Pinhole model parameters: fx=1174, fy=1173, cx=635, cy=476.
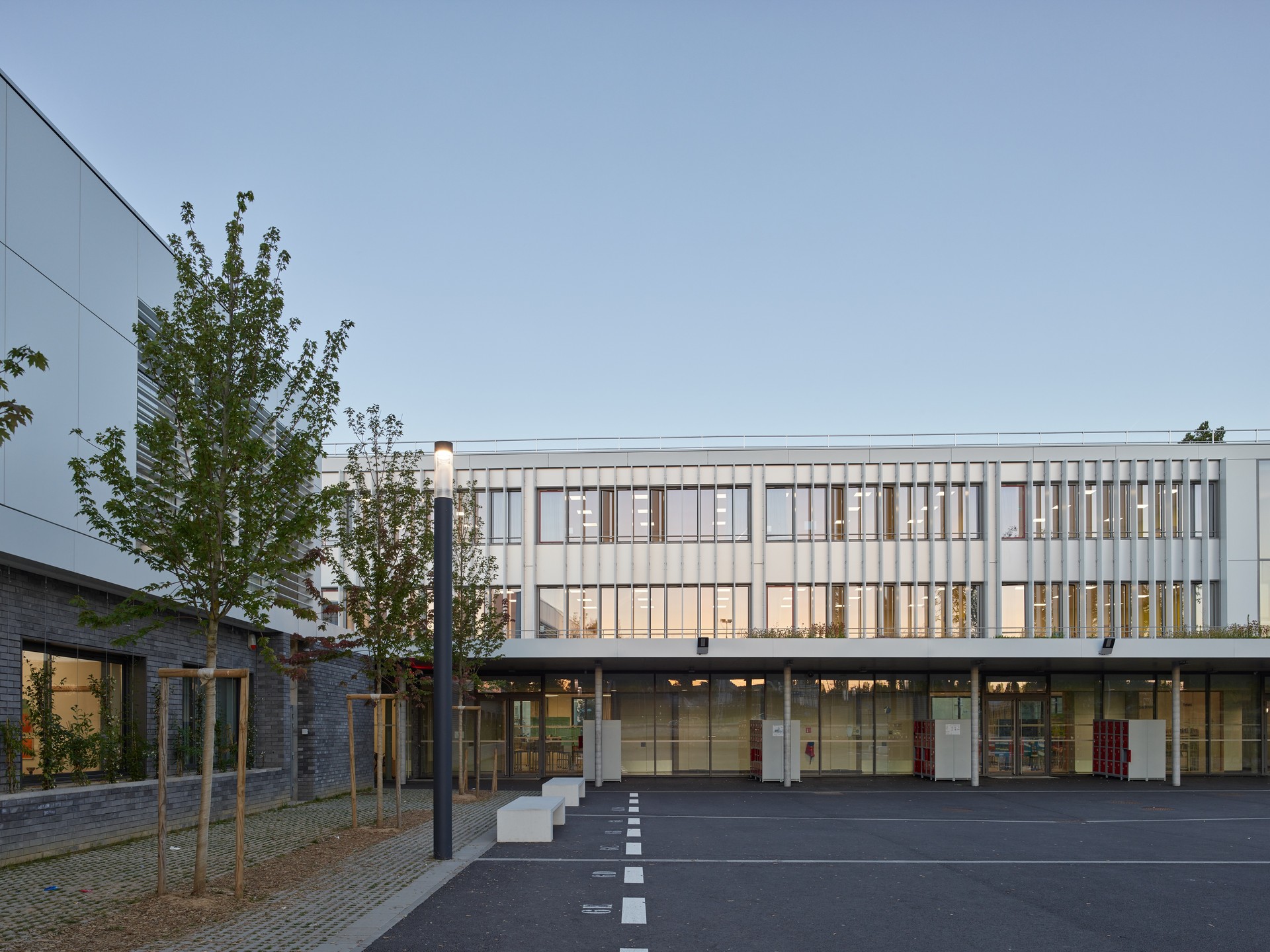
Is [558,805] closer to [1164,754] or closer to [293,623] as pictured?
[293,623]

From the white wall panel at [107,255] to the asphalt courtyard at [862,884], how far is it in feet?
31.1

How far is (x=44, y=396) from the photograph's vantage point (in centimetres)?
1489

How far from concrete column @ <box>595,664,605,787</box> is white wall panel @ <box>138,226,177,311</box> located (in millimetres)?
16791

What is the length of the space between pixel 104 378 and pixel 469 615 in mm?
10561

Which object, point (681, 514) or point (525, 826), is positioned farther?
point (681, 514)

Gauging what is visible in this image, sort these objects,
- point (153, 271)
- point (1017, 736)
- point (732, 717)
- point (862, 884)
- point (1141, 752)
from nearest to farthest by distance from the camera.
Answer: point (862, 884)
point (153, 271)
point (1141, 752)
point (732, 717)
point (1017, 736)

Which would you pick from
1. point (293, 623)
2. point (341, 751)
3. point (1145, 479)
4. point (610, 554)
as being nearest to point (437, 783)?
point (293, 623)

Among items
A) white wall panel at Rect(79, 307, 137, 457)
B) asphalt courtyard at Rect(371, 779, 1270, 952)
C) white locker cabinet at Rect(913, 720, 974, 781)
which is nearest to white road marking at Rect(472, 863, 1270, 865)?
asphalt courtyard at Rect(371, 779, 1270, 952)

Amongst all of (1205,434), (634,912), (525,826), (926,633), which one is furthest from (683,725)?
(1205,434)

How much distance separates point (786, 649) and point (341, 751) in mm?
11541

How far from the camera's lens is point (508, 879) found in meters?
→ 13.2

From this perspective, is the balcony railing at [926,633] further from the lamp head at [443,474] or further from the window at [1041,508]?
the lamp head at [443,474]

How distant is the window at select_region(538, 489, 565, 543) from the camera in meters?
37.1

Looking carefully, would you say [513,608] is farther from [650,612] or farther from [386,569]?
[386,569]
